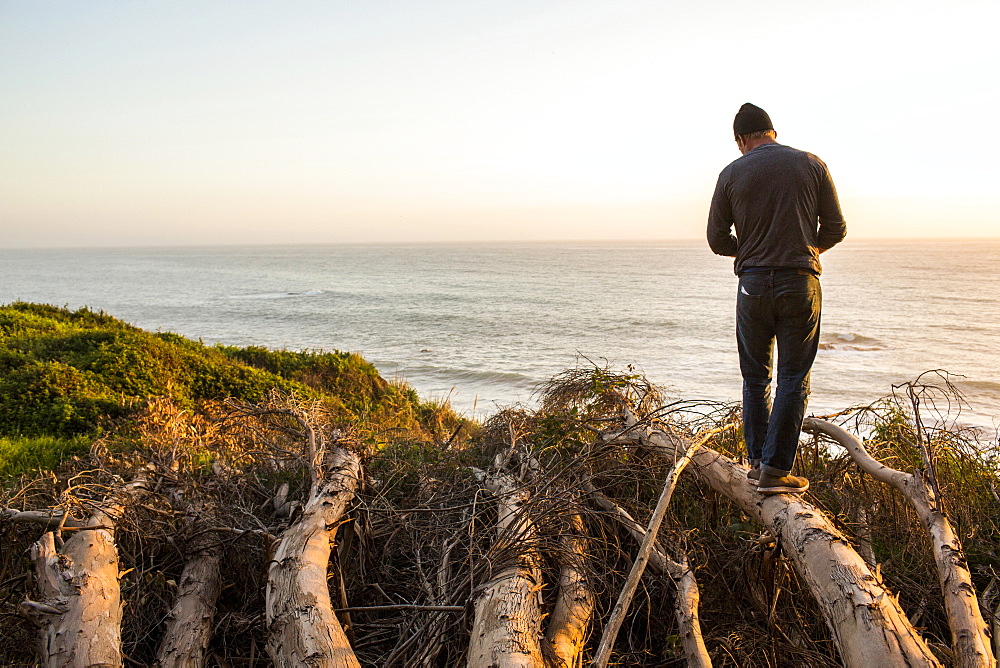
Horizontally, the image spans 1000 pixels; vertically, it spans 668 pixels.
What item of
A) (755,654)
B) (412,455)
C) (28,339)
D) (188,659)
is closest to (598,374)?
(412,455)

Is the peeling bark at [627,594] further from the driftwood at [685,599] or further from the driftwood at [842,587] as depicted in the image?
the driftwood at [842,587]

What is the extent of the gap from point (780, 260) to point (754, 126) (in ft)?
3.05

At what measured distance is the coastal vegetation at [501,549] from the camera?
332 cm

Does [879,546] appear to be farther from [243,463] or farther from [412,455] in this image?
[243,463]

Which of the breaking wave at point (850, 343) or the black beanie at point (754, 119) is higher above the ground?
the black beanie at point (754, 119)

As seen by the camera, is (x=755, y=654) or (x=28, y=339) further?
(x=28, y=339)

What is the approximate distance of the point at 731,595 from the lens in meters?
4.05

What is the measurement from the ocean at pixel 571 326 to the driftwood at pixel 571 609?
477 cm

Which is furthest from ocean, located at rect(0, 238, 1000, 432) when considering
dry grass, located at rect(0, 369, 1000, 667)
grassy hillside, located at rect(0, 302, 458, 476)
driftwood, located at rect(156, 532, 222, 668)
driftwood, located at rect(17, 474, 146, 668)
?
driftwood, located at rect(17, 474, 146, 668)

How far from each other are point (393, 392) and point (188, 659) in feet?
31.8

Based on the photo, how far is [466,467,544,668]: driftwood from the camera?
9.91 feet

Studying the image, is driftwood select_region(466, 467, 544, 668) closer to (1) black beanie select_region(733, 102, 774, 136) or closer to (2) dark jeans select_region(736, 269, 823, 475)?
(2) dark jeans select_region(736, 269, 823, 475)

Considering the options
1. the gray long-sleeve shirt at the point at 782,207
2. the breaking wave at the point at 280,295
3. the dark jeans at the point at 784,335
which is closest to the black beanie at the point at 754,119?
the gray long-sleeve shirt at the point at 782,207

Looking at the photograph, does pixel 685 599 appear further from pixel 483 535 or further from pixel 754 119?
pixel 754 119
